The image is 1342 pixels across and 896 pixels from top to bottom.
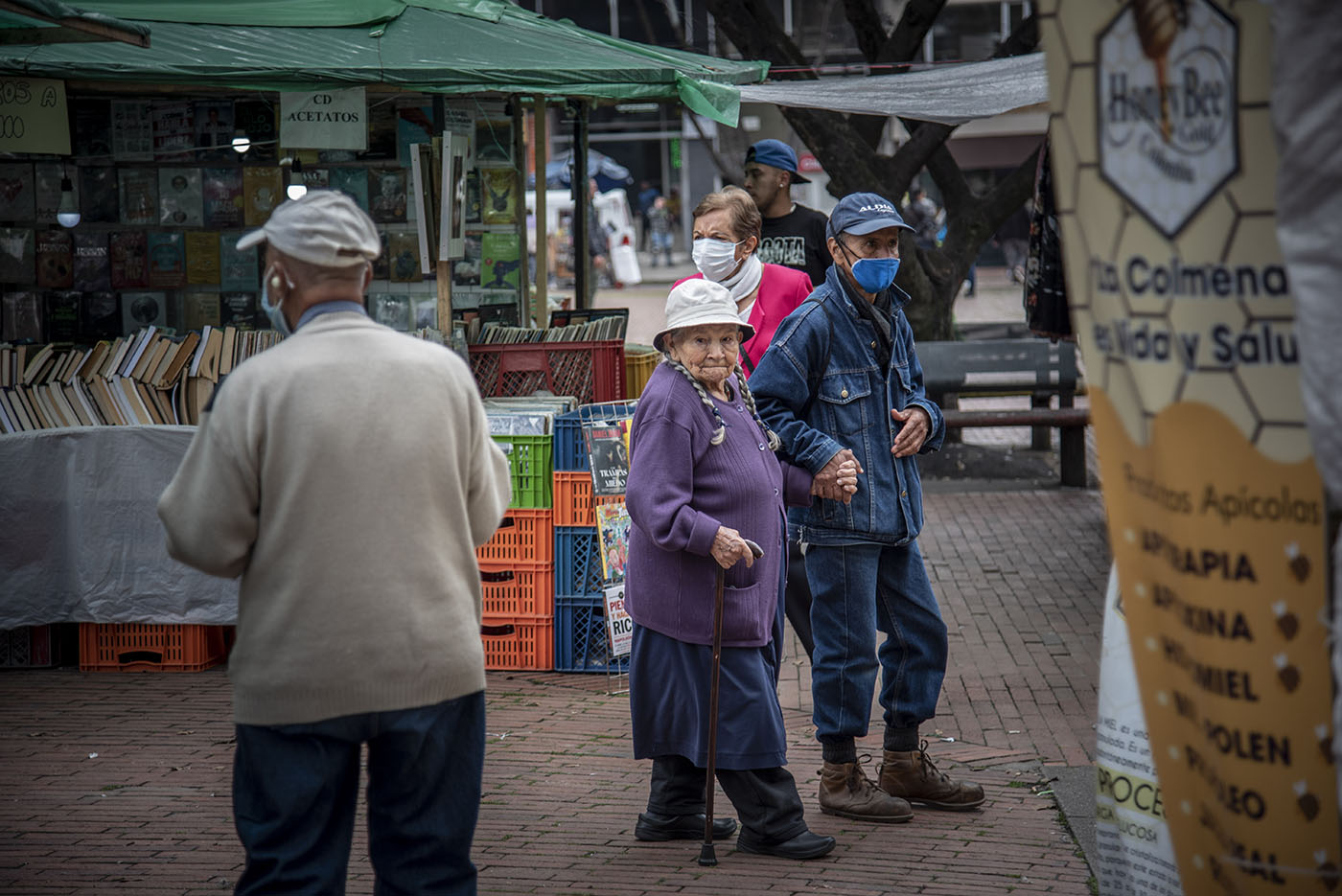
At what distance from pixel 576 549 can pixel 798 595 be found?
1326 millimetres

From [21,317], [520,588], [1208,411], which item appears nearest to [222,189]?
[21,317]

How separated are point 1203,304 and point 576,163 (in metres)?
8.08

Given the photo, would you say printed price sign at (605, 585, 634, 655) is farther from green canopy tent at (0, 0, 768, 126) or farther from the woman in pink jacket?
green canopy tent at (0, 0, 768, 126)

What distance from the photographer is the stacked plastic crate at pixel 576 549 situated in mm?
6633

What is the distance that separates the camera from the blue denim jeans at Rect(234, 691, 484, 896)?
3.03m

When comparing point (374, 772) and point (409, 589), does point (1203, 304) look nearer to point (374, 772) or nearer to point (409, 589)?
point (409, 589)

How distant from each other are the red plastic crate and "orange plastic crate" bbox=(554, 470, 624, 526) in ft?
3.23

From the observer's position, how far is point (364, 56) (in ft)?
23.1

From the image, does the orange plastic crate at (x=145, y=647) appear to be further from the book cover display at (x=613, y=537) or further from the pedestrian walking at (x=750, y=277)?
the pedestrian walking at (x=750, y=277)

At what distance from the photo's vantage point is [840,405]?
4801mm

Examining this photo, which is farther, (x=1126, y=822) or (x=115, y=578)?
(x=115, y=578)

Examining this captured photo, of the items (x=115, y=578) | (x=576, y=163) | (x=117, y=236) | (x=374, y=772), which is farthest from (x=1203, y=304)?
(x=576, y=163)

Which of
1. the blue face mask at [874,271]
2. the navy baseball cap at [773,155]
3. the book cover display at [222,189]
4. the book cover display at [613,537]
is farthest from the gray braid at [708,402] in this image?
the book cover display at [222,189]

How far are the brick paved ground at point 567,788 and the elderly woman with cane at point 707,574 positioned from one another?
0.29 metres
